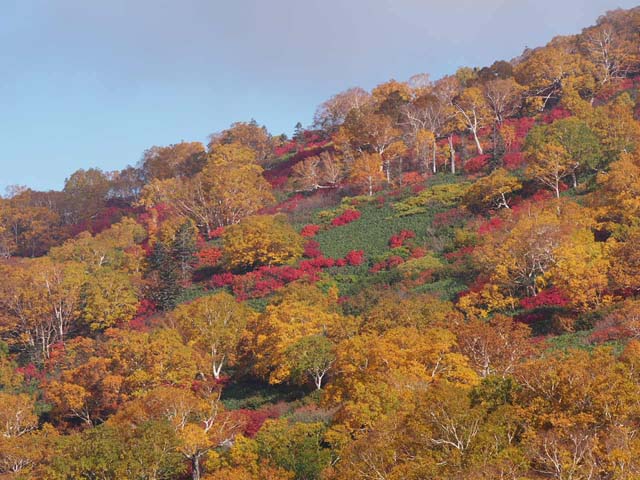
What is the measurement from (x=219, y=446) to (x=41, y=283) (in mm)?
29248

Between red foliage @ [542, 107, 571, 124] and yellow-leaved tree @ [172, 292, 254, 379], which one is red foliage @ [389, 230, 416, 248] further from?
red foliage @ [542, 107, 571, 124]

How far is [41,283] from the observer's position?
49312 mm

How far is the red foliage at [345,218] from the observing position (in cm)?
6119

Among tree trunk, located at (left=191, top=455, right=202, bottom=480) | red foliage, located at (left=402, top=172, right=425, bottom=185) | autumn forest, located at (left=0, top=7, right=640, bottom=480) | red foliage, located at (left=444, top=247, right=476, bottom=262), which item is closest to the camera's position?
autumn forest, located at (left=0, top=7, right=640, bottom=480)

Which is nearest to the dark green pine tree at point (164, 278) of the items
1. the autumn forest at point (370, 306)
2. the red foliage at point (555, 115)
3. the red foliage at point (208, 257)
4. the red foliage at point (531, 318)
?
the autumn forest at point (370, 306)

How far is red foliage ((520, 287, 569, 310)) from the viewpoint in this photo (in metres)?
34.2

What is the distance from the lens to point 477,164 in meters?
65.5

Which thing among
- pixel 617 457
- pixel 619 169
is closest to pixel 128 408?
pixel 617 457

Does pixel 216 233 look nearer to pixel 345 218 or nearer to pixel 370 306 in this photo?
pixel 345 218

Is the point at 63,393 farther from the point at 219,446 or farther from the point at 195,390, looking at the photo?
the point at 219,446

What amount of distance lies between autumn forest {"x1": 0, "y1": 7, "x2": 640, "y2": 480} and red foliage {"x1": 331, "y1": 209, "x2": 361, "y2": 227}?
0.25 meters

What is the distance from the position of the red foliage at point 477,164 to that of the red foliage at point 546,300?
31634 millimetres

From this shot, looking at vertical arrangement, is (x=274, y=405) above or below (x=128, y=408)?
below

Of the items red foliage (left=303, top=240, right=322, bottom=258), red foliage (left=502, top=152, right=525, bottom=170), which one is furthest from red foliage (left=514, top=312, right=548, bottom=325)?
red foliage (left=502, top=152, right=525, bottom=170)
